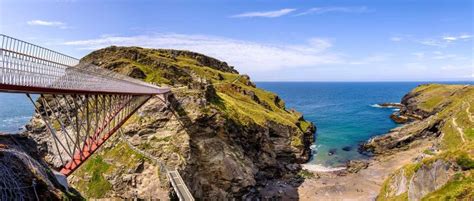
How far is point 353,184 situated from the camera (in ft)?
229

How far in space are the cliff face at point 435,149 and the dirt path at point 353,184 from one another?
7.72 m

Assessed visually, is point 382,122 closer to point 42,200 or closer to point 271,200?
point 271,200

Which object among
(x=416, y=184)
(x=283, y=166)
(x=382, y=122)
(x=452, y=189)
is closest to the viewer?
(x=452, y=189)

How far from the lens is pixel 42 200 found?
14523mm

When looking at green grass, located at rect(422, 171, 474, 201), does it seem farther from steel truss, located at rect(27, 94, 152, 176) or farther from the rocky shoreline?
steel truss, located at rect(27, 94, 152, 176)

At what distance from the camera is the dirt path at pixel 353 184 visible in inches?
2544

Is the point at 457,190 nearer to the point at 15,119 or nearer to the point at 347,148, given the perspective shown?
the point at 347,148

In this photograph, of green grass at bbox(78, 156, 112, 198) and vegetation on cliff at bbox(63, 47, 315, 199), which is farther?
vegetation on cliff at bbox(63, 47, 315, 199)

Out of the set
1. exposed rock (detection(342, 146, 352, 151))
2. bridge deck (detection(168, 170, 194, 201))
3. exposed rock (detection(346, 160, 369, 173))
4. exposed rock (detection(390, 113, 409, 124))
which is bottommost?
exposed rock (detection(346, 160, 369, 173))

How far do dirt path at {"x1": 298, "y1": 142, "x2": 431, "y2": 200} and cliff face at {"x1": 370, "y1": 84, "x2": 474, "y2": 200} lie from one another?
772 cm

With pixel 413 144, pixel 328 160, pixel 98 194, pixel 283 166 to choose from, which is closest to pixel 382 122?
pixel 413 144

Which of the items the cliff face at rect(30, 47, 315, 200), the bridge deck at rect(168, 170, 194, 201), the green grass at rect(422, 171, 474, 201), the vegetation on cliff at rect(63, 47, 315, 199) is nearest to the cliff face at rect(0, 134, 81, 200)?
the bridge deck at rect(168, 170, 194, 201)

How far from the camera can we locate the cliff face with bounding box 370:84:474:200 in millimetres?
32812

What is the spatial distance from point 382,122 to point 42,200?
462 ft
